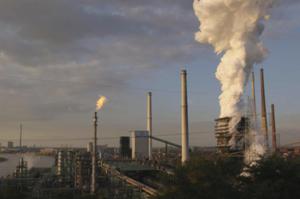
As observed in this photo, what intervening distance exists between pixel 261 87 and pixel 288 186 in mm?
35188

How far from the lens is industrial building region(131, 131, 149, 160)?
6631cm

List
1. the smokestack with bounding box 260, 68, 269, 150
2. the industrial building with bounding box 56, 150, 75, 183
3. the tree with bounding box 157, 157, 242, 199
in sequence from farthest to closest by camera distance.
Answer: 1. the industrial building with bounding box 56, 150, 75, 183
2. the smokestack with bounding box 260, 68, 269, 150
3. the tree with bounding box 157, 157, 242, 199

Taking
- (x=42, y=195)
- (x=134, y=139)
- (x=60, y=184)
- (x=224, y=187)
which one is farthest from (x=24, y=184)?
(x=224, y=187)

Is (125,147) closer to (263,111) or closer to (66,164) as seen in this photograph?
(66,164)

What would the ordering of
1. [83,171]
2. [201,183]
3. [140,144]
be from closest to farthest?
[201,183] → [83,171] → [140,144]

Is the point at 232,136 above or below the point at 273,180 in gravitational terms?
above

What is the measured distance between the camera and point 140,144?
221 ft

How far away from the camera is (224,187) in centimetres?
2169

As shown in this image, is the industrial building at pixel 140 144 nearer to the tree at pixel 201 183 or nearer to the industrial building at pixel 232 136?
the industrial building at pixel 232 136

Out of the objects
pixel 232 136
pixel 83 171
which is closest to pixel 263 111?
pixel 232 136

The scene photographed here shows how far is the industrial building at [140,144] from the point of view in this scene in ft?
218

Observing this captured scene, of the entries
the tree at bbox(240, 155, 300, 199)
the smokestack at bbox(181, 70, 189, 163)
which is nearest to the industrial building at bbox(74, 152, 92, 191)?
the smokestack at bbox(181, 70, 189, 163)

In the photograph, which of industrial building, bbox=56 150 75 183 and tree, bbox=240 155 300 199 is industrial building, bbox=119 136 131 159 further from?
tree, bbox=240 155 300 199

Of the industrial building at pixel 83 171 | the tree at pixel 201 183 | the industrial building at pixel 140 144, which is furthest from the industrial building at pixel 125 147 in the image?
the tree at pixel 201 183
